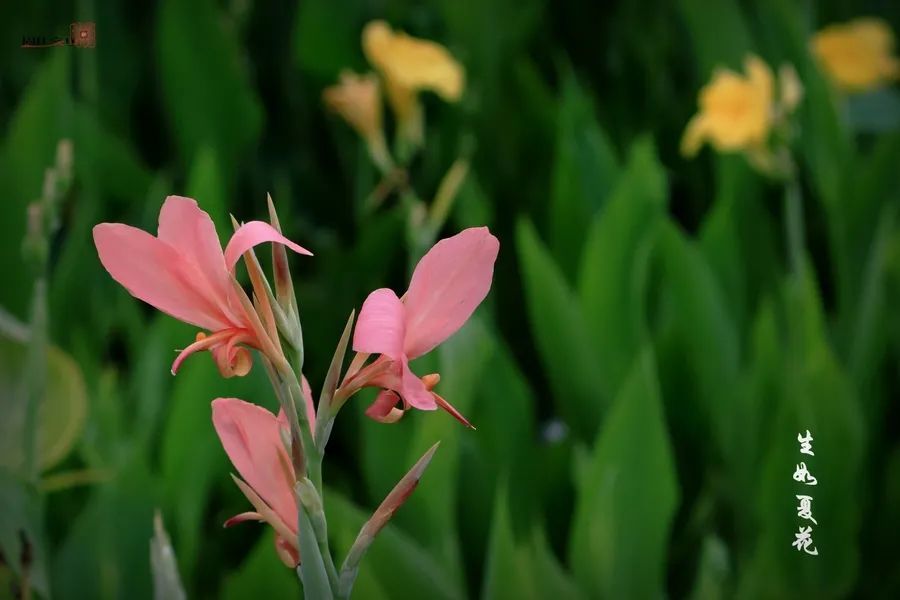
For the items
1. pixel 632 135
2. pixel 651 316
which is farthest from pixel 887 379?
pixel 632 135

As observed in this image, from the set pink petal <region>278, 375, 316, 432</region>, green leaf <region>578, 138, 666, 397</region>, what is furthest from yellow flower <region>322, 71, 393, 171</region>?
pink petal <region>278, 375, 316, 432</region>

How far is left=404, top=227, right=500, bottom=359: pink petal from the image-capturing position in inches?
4.3

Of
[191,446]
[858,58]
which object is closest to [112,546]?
[191,446]

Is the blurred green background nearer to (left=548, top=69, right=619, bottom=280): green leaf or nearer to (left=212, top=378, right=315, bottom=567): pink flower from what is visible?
(left=548, top=69, right=619, bottom=280): green leaf

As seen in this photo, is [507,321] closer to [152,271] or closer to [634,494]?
[634,494]

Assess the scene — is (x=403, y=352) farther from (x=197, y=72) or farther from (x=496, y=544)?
(x=197, y=72)

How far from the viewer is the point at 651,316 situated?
57 centimetres

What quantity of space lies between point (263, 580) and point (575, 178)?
0.28 metres

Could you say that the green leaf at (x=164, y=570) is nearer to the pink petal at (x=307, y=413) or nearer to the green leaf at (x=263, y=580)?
the pink petal at (x=307, y=413)

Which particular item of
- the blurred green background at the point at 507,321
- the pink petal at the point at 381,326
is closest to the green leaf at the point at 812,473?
the blurred green background at the point at 507,321

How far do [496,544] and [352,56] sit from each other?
15.8 inches

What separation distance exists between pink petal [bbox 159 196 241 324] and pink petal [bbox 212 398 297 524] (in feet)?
0.05

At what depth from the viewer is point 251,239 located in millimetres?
110

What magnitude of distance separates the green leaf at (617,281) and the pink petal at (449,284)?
37 centimetres
